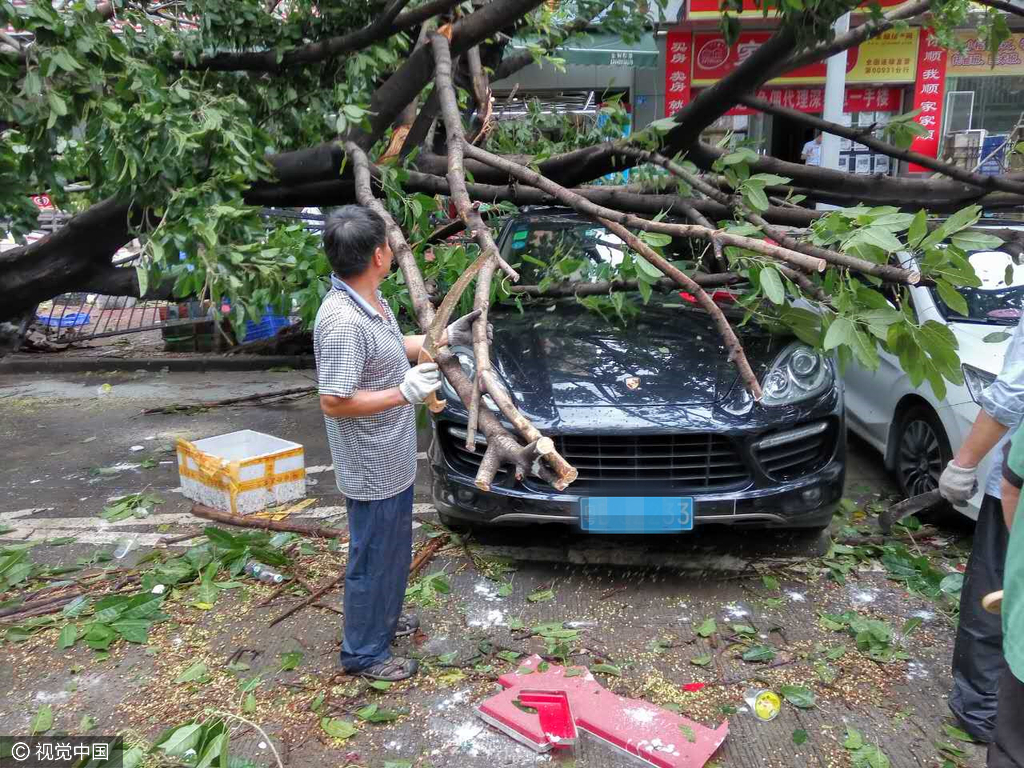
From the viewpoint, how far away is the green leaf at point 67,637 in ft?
11.0

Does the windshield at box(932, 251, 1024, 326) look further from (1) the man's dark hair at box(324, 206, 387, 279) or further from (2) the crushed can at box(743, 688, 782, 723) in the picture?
(1) the man's dark hair at box(324, 206, 387, 279)

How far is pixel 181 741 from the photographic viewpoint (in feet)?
8.04

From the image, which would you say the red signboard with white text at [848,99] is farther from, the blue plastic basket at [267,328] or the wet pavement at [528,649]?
the wet pavement at [528,649]

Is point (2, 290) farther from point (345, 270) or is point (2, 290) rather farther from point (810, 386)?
point (810, 386)

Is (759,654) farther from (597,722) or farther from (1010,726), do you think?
(1010,726)

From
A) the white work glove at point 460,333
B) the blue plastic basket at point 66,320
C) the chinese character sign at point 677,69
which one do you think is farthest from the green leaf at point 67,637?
the chinese character sign at point 677,69

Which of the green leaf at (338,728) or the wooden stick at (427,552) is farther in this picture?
the wooden stick at (427,552)

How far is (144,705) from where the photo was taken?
296 centimetres

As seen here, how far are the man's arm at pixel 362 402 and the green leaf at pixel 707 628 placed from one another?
1630 mm

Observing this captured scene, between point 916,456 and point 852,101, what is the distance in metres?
10.5

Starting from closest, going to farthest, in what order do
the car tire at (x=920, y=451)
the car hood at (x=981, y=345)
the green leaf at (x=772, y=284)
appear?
1. the green leaf at (x=772, y=284)
2. the car hood at (x=981, y=345)
3. the car tire at (x=920, y=451)

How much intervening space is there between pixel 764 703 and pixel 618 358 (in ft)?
5.69

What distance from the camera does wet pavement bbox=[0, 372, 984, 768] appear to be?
2.75 meters

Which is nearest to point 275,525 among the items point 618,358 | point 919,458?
point 618,358
